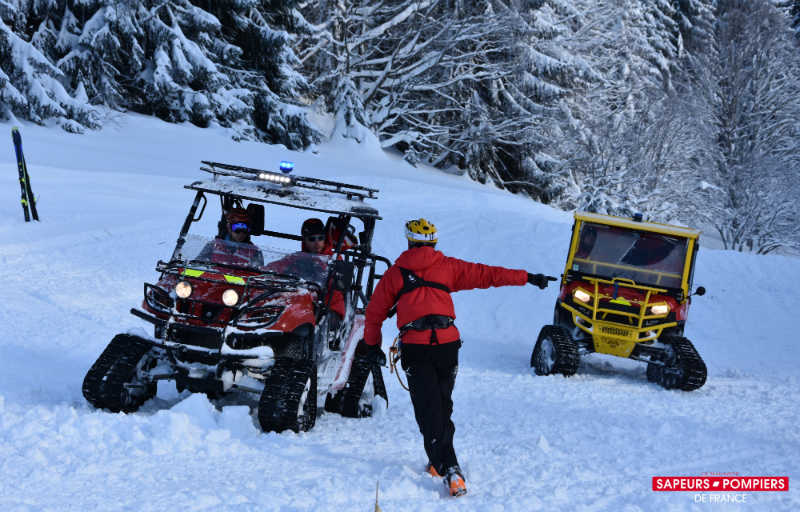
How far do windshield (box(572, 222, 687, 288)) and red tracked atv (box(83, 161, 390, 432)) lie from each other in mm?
4509

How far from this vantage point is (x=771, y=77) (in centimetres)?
3128

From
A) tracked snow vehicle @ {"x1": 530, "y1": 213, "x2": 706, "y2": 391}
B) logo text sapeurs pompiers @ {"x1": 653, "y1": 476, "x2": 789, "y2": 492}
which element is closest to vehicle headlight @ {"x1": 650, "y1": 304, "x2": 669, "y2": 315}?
tracked snow vehicle @ {"x1": 530, "y1": 213, "x2": 706, "y2": 391}

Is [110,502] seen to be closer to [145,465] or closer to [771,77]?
[145,465]

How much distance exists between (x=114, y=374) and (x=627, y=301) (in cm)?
631

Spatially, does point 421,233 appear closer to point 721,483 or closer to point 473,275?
point 473,275

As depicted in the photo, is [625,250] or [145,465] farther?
[625,250]

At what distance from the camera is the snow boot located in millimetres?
4746

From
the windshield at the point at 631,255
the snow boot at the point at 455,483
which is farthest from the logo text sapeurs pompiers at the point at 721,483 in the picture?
the windshield at the point at 631,255

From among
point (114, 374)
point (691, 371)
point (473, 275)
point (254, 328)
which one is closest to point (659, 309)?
point (691, 371)

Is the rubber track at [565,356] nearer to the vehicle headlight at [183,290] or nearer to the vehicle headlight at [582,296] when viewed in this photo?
the vehicle headlight at [582,296]

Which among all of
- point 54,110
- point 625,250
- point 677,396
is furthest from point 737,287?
point 54,110

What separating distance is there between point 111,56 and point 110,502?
21428 millimetres

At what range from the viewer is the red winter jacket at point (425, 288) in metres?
5.10

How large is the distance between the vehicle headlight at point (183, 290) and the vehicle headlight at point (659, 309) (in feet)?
19.7
